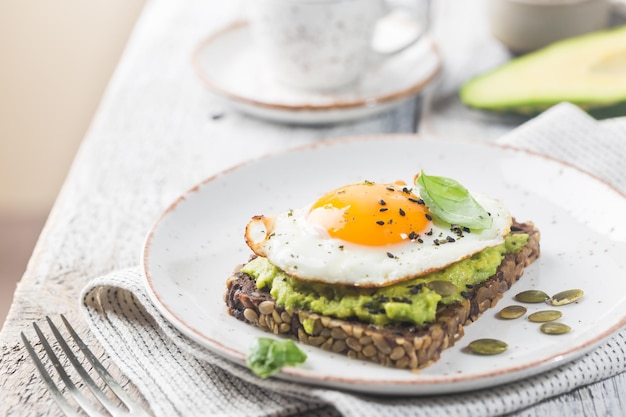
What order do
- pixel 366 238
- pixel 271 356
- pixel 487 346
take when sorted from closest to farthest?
pixel 271 356, pixel 487 346, pixel 366 238

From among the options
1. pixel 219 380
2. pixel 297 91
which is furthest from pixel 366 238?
pixel 297 91

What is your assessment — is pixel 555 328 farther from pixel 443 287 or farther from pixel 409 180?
pixel 409 180

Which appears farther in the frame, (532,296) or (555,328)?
(532,296)

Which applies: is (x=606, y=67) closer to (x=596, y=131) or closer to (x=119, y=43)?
(x=596, y=131)

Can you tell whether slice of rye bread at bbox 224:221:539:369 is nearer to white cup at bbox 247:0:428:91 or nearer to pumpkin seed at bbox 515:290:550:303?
pumpkin seed at bbox 515:290:550:303

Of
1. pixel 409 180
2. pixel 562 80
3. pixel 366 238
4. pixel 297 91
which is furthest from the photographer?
pixel 297 91

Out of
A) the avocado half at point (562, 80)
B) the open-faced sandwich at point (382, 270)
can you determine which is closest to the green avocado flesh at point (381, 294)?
the open-faced sandwich at point (382, 270)

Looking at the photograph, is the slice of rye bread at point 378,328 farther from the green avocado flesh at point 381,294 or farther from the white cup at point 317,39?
the white cup at point 317,39
